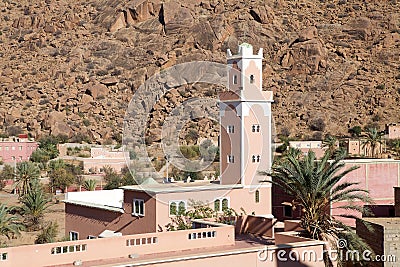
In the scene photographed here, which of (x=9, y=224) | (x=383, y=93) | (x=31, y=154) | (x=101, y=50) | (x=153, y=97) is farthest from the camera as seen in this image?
(x=101, y=50)

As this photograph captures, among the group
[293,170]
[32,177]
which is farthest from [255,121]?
[32,177]

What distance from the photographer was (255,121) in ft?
89.6

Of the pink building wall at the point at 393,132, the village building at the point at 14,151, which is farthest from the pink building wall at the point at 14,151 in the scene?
the pink building wall at the point at 393,132

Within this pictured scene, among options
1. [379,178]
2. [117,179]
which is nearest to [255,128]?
[379,178]

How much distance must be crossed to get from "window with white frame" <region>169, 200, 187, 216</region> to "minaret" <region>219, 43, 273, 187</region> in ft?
12.4

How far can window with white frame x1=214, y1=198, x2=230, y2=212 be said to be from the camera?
2425 cm

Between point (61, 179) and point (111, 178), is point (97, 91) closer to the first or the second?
point (61, 179)

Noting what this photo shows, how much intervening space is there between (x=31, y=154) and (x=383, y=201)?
134 feet

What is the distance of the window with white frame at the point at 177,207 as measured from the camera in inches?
899

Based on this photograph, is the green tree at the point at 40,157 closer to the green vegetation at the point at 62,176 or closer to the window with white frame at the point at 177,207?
the green vegetation at the point at 62,176

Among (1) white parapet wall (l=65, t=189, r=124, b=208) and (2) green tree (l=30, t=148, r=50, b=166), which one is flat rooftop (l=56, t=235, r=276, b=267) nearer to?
(1) white parapet wall (l=65, t=189, r=124, b=208)

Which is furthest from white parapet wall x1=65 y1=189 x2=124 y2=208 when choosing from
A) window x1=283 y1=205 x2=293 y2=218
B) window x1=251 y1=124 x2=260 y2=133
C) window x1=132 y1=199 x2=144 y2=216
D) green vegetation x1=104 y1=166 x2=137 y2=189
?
green vegetation x1=104 y1=166 x2=137 y2=189

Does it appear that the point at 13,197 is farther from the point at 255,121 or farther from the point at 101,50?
the point at 101,50

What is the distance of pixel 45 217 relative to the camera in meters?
37.0
